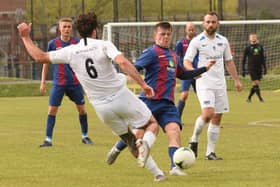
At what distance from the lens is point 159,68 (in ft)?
34.1

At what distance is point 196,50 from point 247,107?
533 inches

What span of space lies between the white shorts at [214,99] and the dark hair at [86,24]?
3.26 meters

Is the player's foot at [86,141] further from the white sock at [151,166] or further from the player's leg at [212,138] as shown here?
the white sock at [151,166]

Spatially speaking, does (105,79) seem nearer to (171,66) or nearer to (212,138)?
(171,66)

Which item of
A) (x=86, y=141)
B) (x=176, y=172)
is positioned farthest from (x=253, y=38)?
(x=176, y=172)

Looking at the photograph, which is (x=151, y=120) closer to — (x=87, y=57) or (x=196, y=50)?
(x=87, y=57)

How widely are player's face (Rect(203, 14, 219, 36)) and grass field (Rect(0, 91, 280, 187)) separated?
1.85 metres

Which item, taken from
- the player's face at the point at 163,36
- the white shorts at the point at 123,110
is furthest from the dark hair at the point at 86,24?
the player's face at the point at 163,36

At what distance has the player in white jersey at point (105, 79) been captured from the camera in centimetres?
926

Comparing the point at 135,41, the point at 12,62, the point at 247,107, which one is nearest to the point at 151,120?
the point at 247,107

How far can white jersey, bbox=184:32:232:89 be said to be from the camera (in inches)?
480

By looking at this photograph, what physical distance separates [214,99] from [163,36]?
2.21 m

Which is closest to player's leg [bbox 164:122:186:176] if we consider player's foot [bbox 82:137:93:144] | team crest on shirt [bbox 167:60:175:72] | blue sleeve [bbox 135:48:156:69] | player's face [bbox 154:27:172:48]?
team crest on shirt [bbox 167:60:175:72]

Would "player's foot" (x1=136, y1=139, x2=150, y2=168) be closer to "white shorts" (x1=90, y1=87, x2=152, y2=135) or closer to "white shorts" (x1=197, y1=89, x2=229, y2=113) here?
"white shorts" (x1=90, y1=87, x2=152, y2=135)
